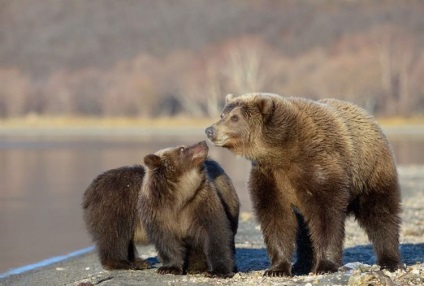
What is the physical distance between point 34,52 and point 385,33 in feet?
175

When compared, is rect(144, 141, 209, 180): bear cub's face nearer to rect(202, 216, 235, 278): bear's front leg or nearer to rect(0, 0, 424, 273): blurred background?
rect(202, 216, 235, 278): bear's front leg

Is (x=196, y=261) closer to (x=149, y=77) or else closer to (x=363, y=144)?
(x=363, y=144)

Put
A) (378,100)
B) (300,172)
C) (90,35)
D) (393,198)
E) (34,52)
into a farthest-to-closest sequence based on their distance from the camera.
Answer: (90,35)
(34,52)
(378,100)
(393,198)
(300,172)

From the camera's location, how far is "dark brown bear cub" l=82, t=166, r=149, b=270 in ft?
32.1

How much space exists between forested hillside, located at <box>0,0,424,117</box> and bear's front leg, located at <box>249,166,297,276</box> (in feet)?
199

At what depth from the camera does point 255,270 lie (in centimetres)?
974

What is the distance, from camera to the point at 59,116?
249 ft

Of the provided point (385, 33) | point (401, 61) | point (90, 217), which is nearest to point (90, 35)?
point (385, 33)

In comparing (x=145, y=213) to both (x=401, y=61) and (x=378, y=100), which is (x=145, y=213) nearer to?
(x=378, y=100)

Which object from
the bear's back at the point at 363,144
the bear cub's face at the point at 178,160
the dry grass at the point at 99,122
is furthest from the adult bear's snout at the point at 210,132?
the dry grass at the point at 99,122

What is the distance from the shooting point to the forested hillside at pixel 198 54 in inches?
2997

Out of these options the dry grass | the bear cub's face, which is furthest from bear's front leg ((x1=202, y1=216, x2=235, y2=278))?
the dry grass

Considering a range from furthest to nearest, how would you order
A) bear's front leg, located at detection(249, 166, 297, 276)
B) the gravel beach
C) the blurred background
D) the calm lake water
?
the blurred background < the calm lake water < bear's front leg, located at detection(249, 166, 297, 276) < the gravel beach

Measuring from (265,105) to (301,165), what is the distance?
2.12 feet
